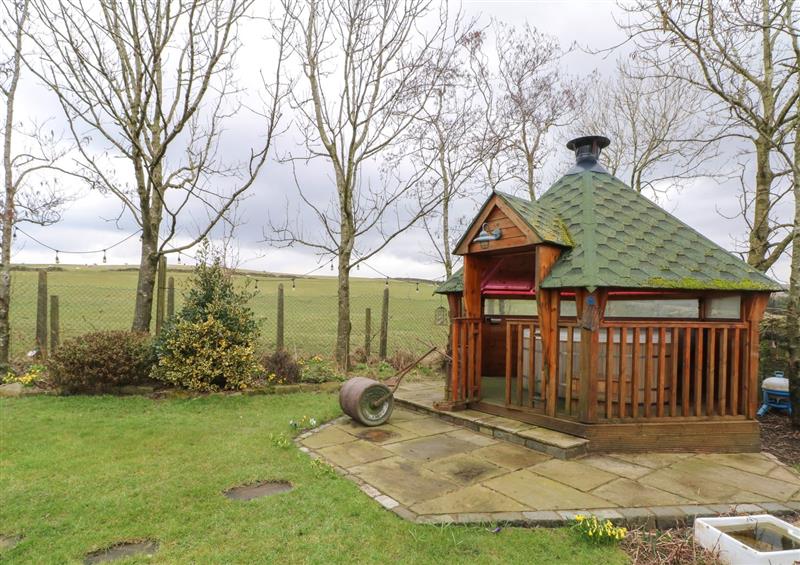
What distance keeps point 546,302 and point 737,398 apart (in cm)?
236

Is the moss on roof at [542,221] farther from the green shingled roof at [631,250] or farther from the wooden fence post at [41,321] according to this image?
the wooden fence post at [41,321]

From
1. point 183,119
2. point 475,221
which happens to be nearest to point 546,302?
point 475,221

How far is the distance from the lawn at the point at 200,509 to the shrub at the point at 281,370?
91.3 inches

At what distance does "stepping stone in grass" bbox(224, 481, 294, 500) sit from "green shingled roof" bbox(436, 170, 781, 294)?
3.31 metres

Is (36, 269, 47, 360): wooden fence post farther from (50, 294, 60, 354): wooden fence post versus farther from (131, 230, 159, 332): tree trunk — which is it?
(131, 230, 159, 332): tree trunk

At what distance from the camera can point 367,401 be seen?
5680 millimetres

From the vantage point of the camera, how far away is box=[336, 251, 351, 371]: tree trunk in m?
9.12

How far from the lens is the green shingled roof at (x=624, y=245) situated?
15.4 ft

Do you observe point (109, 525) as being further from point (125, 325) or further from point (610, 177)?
point (125, 325)

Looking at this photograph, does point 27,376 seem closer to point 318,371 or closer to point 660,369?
point 318,371

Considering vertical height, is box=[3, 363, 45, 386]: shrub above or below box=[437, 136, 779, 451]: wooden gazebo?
below

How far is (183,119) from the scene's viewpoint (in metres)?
6.70

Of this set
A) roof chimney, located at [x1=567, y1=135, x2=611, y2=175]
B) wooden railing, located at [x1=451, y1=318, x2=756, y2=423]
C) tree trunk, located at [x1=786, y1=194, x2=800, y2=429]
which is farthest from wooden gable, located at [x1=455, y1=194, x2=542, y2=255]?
tree trunk, located at [x1=786, y1=194, x2=800, y2=429]

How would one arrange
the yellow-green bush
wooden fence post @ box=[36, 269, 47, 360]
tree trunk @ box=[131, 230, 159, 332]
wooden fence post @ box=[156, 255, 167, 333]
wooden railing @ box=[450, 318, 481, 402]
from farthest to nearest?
wooden fence post @ box=[156, 255, 167, 333] < wooden fence post @ box=[36, 269, 47, 360] < tree trunk @ box=[131, 230, 159, 332] < the yellow-green bush < wooden railing @ box=[450, 318, 481, 402]
